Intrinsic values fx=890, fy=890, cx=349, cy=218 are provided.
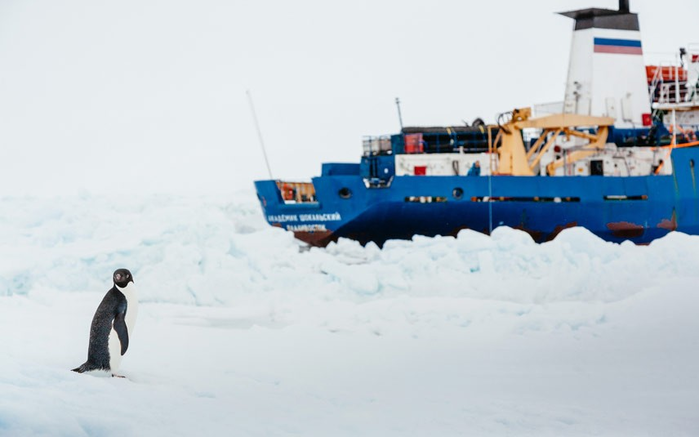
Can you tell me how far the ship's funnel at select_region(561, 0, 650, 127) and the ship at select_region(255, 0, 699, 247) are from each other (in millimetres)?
16

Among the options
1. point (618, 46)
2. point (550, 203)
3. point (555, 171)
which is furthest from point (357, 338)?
point (618, 46)

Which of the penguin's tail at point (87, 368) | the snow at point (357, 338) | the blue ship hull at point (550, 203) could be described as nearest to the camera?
the snow at point (357, 338)

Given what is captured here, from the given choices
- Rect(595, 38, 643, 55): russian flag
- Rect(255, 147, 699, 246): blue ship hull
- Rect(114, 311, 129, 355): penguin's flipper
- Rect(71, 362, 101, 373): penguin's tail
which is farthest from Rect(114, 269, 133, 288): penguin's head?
Rect(595, 38, 643, 55): russian flag

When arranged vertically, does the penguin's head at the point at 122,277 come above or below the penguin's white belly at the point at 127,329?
above

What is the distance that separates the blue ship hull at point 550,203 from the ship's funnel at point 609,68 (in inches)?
78.4

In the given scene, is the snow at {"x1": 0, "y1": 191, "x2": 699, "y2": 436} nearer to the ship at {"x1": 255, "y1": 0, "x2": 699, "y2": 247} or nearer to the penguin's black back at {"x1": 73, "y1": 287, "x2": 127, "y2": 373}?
the penguin's black back at {"x1": 73, "y1": 287, "x2": 127, "y2": 373}

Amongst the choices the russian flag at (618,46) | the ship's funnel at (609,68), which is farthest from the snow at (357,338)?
the russian flag at (618,46)

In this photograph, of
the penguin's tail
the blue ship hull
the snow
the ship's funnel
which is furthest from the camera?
the ship's funnel

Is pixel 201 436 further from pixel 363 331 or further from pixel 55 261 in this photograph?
pixel 55 261

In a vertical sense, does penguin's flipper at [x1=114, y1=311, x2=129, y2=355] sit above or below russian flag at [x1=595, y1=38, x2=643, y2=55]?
below

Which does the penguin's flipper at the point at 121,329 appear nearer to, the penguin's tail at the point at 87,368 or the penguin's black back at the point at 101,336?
the penguin's black back at the point at 101,336

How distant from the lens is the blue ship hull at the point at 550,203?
1170cm

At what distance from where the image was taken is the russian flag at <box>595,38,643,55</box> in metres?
13.7

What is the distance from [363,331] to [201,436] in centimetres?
277
